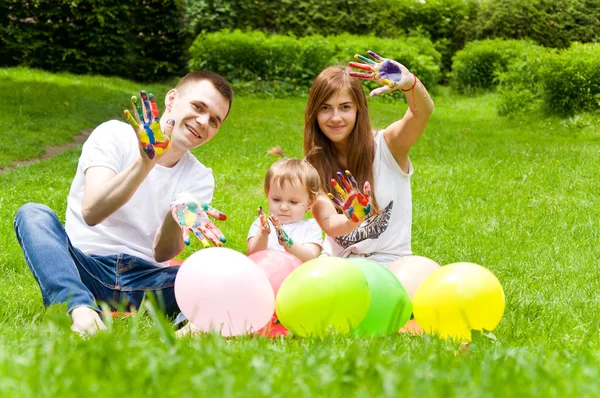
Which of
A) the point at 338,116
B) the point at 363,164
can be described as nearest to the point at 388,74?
the point at 338,116

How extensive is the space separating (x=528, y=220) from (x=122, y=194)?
3.82m

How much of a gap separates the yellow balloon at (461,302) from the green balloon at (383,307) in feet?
0.36

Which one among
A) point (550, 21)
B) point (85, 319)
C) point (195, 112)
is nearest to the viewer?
point (85, 319)

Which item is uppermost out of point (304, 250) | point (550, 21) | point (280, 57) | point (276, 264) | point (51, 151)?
point (276, 264)

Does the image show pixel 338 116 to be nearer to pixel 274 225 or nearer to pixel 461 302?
pixel 274 225

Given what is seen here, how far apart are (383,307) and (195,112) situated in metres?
1.30

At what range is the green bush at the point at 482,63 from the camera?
14.7 metres

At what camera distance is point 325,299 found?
264cm

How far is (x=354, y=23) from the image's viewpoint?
1659 centimetres

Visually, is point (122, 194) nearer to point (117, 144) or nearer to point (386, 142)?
point (117, 144)

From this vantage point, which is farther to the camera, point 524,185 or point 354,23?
point 354,23

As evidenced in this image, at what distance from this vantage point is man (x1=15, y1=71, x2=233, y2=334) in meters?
2.86

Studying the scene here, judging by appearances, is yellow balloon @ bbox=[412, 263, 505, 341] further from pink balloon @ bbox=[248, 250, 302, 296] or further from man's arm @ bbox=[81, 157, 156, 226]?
man's arm @ bbox=[81, 157, 156, 226]

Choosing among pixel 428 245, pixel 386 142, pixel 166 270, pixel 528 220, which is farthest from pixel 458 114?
pixel 166 270
